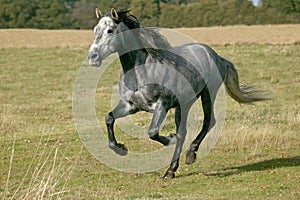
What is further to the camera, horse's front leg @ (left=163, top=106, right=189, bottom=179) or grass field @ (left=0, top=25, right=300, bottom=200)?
horse's front leg @ (left=163, top=106, right=189, bottom=179)

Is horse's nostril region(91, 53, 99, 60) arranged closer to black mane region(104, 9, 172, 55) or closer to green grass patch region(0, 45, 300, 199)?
black mane region(104, 9, 172, 55)

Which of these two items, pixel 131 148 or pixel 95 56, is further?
pixel 131 148

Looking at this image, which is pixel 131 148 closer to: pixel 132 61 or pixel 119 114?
pixel 119 114

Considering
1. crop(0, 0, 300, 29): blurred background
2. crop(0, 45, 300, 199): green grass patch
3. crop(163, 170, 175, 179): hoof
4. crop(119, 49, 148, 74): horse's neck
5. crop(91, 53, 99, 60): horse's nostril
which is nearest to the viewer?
crop(0, 45, 300, 199): green grass patch

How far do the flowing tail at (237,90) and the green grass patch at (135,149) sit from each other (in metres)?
1.06

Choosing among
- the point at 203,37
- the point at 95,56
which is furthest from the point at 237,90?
the point at 203,37

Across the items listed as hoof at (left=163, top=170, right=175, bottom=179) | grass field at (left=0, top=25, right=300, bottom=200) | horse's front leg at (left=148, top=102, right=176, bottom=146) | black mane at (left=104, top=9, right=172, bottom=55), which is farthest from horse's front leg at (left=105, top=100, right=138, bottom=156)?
black mane at (left=104, top=9, right=172, bottom=55)

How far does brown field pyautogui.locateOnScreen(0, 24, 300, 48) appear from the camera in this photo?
141 ft

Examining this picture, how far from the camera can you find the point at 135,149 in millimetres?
12227

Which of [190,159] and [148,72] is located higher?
[148,72]

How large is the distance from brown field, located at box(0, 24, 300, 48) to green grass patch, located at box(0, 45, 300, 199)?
628 inches

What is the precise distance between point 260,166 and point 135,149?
284 cm

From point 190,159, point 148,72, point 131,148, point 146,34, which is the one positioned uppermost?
point 146,34

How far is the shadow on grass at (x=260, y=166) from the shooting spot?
9.83 meters
